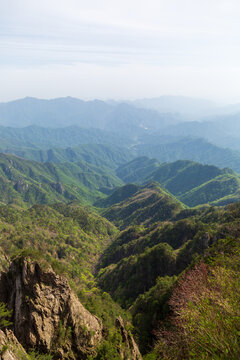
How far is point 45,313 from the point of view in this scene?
3247 cm

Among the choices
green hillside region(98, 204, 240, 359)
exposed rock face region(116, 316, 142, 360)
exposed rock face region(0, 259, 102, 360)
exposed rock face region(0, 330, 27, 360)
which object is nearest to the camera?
exposed rock face region(0, 330, 27, 360)

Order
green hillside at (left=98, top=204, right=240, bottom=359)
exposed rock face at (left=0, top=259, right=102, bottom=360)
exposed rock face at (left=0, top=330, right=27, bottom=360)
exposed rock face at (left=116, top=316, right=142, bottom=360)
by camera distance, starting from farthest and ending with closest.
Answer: green hillside at (left=98, top=204, right=240, bottom=359), exposed rock face at (left=116, top=316, right=142, bottom=360), exposed rock face at (left=0, top=259, right=102, bottom=360), exposed rock face at (left=0, top=330, right=27, bottom=360)

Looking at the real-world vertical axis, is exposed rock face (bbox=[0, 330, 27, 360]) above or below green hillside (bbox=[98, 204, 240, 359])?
above

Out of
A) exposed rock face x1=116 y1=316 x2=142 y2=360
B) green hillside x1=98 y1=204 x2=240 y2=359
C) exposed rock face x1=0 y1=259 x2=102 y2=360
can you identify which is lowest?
green hillside x1=98 y1=204 x2=240 y2=359

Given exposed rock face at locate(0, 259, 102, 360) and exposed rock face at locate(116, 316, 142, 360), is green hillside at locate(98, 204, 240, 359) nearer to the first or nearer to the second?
exposed rock face at locate(116, 316, 142, 360)

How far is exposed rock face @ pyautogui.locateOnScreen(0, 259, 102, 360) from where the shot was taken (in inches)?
1209

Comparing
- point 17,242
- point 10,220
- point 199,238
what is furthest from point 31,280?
point 10,220

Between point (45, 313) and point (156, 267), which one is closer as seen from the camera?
point (45, 313)

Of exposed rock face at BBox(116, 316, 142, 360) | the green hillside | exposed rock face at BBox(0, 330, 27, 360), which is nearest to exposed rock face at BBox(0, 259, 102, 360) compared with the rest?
exposed rock face at BBox(0, 330, 27, 360)

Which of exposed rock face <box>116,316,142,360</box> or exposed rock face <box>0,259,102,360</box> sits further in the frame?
exposed rock face <box>116,316,142,360</box>

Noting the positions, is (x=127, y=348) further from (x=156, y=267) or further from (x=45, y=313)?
(x=156, y=267)

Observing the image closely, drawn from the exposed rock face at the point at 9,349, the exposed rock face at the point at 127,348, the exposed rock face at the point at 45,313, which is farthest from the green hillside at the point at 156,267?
→ the exposed rock face at the point at 9,349

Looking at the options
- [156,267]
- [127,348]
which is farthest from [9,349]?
[156,267]

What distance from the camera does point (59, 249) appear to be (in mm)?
154375
